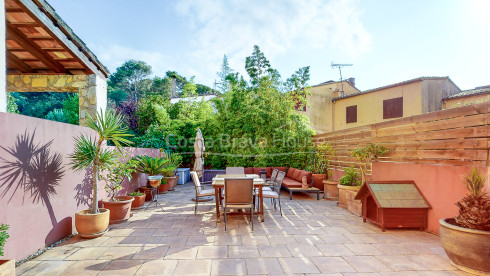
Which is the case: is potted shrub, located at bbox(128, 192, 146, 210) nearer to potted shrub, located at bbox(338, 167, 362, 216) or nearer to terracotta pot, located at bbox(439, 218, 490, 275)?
potted shrub, located at bbox(338, 167, 362, 216)

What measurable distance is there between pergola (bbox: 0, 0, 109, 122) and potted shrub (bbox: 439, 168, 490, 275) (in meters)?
6.17

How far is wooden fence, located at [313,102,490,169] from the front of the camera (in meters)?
3.05

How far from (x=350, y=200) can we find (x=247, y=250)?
3020mm

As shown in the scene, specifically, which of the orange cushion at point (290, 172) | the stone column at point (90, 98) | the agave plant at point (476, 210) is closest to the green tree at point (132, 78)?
the orange cushion at point (290, 172)

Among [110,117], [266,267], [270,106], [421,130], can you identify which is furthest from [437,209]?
[270,106]

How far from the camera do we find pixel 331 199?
6.53 metres

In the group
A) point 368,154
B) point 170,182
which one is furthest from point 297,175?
point 170,182

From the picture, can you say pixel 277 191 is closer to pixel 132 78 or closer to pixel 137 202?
pixel 137 202

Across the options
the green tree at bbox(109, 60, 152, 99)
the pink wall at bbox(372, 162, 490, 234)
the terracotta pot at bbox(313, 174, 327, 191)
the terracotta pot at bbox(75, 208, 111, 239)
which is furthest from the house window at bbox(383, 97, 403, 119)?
the green tree at bbox(109, 60, 152, 99)

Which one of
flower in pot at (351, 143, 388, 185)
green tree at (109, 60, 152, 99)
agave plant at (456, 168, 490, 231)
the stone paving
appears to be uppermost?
green tree at (109, 60, 152, 99)

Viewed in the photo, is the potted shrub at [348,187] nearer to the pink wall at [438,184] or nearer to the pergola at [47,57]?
the pink wall at [438,184]

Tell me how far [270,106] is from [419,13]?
205 inches

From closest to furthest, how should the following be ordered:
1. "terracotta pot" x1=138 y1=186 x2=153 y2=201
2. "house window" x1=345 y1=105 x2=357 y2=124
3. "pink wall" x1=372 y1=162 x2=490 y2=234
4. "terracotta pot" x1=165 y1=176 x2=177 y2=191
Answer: "pink wall" x1=372 y1=162 x2=490 y2=234, "terracotta pot" x1=138 y1=186 x2=153 y2=201, "terracotta pot" x1=165 y1=176 x2=177 y2=191, "house window" x1=345 y1=105 x2=357 y2=124

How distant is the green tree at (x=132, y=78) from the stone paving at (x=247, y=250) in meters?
26.1
